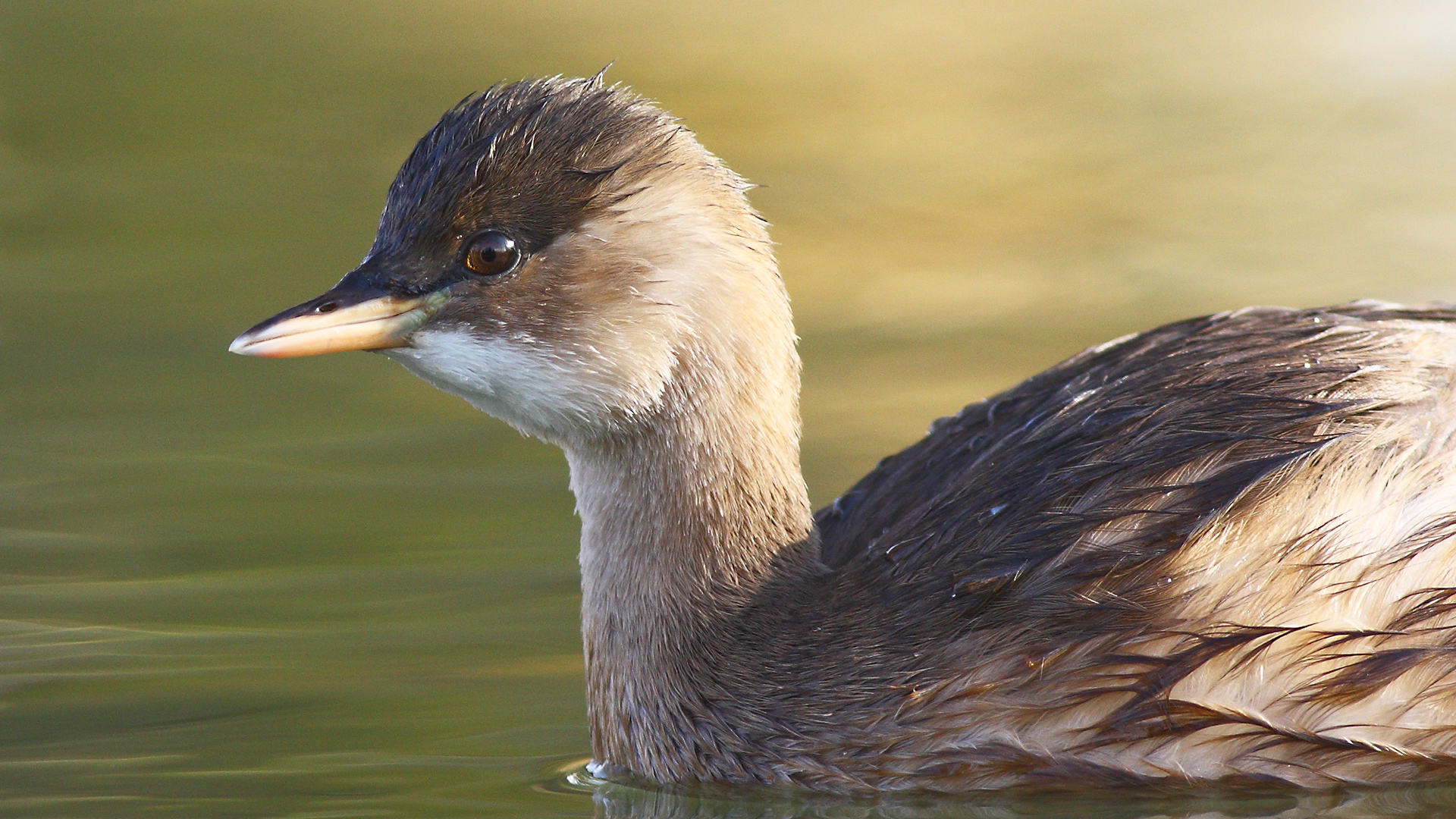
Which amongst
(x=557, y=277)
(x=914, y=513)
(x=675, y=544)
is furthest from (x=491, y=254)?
(x=914, y=513)

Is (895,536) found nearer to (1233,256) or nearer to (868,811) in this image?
(868,811)

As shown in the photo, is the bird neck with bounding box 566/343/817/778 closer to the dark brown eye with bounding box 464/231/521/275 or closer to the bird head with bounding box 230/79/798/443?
the bird head with bounding box 230/79/798/443

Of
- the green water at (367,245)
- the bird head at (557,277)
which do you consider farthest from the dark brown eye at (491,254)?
the green water at (367,245)

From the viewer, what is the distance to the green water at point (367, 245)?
607 cm

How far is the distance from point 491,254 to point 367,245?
16.6ft

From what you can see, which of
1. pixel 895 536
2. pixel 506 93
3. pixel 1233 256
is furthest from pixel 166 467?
pixel 1233 256

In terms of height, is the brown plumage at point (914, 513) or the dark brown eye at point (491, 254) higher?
the dark brown eye at point (491, 254)

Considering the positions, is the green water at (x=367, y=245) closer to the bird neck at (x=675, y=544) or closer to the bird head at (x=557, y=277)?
the bird neck at (x=675, y=544)

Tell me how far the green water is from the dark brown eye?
1.40m

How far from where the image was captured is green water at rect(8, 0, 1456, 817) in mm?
6074

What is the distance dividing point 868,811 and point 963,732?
33 centimetres

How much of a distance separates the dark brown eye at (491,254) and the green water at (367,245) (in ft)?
4.58

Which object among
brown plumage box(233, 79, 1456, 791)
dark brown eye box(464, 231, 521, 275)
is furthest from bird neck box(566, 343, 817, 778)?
dark brown eye box(464, 231, 521, 275)

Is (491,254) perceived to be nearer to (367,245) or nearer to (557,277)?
(557,277)
